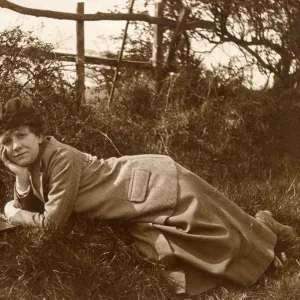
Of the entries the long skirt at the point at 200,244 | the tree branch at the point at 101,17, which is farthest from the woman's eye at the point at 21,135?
the tree branch at the point at 101,17

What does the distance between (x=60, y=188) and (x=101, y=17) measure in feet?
13.4

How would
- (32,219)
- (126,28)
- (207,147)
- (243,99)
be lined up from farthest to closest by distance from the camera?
(126,28) → (243,99) → (207,147) → (32,219)

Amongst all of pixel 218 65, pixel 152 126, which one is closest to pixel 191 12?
pixel 218 65

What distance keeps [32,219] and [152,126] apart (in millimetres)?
3142

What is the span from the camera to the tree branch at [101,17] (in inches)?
253

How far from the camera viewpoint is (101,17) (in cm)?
710

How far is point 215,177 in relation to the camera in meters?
6.11

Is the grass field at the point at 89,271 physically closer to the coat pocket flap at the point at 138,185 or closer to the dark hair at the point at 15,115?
the coat pocket flap at the point at 138,185

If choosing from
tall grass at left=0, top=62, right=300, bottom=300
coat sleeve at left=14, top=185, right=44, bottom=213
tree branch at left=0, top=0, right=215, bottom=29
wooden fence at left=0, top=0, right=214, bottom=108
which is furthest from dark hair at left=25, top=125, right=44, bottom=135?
tree branch at left=0, top=0, right=215, bottom=29

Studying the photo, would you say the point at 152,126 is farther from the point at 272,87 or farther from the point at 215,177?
the point at 272,87

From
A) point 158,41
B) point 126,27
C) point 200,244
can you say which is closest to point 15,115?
point 200,244

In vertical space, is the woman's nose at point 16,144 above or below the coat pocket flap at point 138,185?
above

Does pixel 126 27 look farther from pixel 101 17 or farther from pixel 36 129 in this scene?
pixel 36 129

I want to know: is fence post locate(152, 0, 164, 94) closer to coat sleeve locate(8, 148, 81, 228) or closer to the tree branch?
the tree branch
